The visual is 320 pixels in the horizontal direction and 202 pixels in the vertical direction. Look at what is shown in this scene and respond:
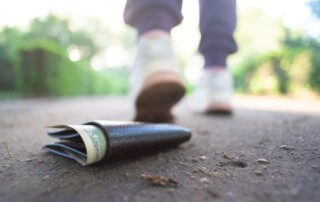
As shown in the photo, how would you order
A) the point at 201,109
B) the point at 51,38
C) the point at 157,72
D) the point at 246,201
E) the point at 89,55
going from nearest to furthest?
the point at 246,201 < the point at 157,72 < the point at 201,109 < the point at 51,38 < the point at 89,55

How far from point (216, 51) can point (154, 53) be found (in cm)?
80

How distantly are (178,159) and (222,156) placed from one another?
18 cm

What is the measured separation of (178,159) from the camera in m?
0.86

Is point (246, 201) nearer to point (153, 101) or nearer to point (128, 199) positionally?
point (128, 199)

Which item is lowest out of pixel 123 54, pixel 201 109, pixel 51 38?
pixel 201 109

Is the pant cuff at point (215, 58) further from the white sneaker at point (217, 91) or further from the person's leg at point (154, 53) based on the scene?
the person's leg at point (154, 53)

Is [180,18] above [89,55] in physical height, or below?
below

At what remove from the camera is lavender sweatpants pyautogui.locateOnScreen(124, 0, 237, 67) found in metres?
1.37

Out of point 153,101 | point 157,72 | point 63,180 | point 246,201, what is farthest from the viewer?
point 153,101

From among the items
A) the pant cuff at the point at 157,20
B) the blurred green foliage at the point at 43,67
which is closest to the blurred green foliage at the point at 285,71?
the pant cuff at the point at 157,20

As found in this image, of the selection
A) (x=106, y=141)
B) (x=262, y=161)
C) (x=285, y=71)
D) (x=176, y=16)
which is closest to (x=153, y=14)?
(x=176, y=16)

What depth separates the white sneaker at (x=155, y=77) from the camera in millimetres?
1365

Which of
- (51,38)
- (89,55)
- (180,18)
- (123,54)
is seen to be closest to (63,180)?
(180,18)

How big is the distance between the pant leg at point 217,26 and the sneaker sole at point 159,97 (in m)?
0.44
